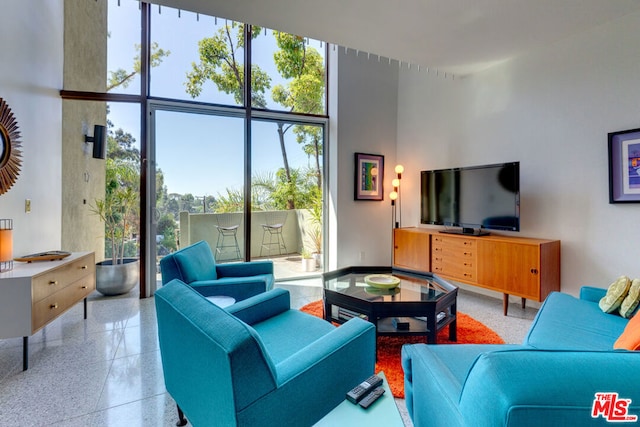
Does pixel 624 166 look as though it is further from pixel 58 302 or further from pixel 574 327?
pixel 58 302

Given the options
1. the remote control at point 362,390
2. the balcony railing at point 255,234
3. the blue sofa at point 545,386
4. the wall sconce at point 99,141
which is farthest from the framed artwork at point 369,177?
the blue sofa at point 545,386

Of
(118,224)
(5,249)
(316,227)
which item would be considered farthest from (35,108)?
(316,227)

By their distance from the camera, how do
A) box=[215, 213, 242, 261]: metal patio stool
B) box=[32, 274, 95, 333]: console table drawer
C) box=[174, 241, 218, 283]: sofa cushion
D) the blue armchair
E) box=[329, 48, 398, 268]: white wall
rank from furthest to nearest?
box=[329, 48, 398, 268]: white wall → box=[215, 213, 242, 261]: metal patio stool → box=[174, 241, 218, 283]: sofa cushion → box=[32, 274, 95, 333]: console table drawer → the blue armchair

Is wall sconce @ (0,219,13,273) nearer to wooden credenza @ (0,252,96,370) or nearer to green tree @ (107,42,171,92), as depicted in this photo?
wooden credenza @ (0,252,96,370)

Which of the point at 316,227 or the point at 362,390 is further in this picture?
the point at 316,227

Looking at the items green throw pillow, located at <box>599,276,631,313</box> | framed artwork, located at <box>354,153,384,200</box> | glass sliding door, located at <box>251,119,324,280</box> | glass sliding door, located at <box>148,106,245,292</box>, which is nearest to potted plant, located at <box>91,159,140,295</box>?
glass sliding door, located at <box>148,106,245,292</box>

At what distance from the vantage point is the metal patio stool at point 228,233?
165 inches

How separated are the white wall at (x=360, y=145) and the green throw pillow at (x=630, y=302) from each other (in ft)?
10.5

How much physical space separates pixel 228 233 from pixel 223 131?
140cm

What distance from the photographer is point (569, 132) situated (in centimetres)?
313

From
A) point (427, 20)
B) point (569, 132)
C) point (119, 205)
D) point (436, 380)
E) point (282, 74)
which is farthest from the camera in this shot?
point (282, 74)

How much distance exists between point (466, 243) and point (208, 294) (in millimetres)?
2858

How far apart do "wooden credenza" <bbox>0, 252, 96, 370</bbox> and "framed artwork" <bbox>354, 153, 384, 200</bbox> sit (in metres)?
3.60

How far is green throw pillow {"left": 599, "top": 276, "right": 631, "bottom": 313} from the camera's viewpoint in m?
1.99
